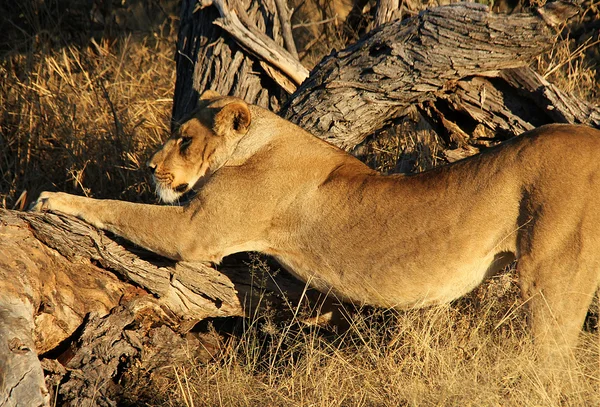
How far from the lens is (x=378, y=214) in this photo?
4434mm

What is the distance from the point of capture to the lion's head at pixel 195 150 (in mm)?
4879

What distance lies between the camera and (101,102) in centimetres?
802

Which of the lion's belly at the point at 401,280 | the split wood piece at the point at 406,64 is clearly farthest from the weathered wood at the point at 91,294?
the split wood piece at the point at 406,64

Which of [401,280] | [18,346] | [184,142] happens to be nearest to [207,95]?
[184,142]

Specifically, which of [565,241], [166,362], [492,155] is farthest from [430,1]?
[166,362]

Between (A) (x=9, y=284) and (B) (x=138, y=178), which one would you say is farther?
(B) (x=138, y=178)

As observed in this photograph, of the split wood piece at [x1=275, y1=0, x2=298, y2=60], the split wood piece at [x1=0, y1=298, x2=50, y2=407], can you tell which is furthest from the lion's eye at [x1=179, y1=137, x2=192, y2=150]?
the split wood piece at [x1=275, y1=0, x2=298, y2=60]

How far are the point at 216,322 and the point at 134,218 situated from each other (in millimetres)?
1211

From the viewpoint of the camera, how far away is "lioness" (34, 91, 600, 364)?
4.05m

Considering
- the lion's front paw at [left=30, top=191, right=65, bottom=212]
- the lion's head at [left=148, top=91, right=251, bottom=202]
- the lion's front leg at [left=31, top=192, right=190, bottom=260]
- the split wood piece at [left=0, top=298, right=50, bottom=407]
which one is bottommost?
the split wood piece at [left=0, top=298, right=50, bottom=407]

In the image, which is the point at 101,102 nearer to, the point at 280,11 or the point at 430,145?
the point at 280,11

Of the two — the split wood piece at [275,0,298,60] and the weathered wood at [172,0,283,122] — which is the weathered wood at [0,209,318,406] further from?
the split wood piece at [275,0,298,60]

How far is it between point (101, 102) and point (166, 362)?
411 centimetres

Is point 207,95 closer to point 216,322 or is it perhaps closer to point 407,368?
point 216,322
